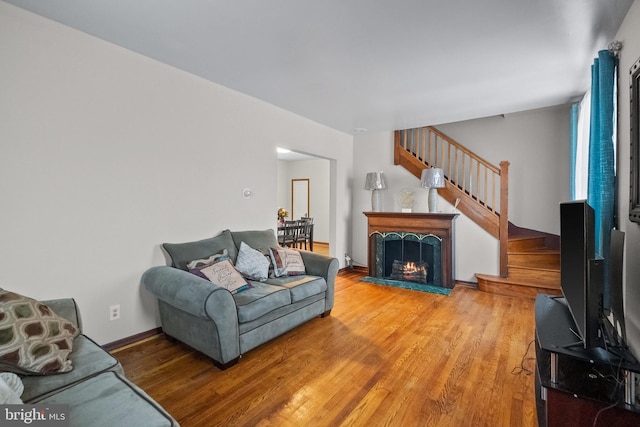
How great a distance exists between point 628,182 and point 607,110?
0.56 m

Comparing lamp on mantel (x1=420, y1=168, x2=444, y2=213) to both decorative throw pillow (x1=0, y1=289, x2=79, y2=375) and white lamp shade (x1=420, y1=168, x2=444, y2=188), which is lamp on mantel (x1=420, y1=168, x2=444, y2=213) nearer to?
white lamp shade (x1=420, y1=168, x2=444, y2=188)

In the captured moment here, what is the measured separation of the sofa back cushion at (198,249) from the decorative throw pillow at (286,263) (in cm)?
41

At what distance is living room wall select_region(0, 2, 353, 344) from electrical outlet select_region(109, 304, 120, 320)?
3 centimetres

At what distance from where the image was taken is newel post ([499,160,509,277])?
4102 millimetres

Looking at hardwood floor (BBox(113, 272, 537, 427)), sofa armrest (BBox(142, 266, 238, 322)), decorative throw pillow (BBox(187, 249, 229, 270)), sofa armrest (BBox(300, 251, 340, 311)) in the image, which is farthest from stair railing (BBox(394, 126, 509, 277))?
sofa armrest (BBox(142, 266, 238, 322))

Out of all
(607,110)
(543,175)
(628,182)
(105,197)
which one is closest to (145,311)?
(105,197)

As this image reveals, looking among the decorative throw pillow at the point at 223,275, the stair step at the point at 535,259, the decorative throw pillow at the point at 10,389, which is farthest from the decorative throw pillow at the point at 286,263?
the stair step at the point at 535,259

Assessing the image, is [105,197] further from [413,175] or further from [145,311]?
[413,175]

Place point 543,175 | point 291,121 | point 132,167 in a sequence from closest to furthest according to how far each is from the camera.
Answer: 1. point 132,167
2. point 291,121
3. point 543,175

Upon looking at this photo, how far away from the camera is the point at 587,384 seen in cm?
137

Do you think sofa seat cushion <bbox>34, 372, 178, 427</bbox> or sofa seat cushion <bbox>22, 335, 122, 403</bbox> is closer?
sofa seat cushion <bbox>34, 372, 178, 427</bbox>

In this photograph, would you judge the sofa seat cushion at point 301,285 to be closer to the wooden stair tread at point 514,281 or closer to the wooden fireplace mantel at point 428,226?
the wooden fireplace mantel at point 428,226

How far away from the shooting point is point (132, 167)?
257cm

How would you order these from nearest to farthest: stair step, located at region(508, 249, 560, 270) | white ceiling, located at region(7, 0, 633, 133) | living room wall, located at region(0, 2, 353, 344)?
1. white ceiling, located at region(7, 0, 633, 133)
2. living room wall, located at region(0, 2, 353, 344)
3. stair step, located at region(508, 249, 560, 270)
